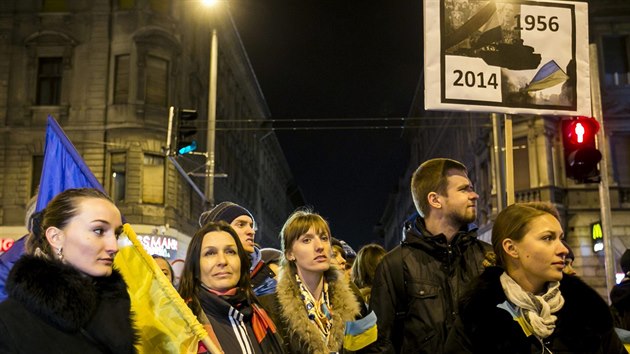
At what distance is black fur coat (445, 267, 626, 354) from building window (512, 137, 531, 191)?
74.0 feet

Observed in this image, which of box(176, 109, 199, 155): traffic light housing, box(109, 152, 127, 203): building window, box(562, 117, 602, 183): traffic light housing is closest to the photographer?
box(562, 117, 602, 183): traffic light housing

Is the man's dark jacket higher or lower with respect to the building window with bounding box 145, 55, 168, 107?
lower

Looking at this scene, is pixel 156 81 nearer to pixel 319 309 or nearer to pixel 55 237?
pixel 319 309

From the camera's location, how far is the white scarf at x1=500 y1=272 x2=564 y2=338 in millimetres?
2820

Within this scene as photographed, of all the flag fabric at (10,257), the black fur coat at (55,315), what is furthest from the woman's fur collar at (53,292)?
the flag fabric at (10,257)

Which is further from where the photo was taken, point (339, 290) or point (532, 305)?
point (339, 290)

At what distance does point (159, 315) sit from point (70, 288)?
55cm

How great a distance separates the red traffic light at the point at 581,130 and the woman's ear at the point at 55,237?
7012 millimetres

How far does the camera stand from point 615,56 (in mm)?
24391

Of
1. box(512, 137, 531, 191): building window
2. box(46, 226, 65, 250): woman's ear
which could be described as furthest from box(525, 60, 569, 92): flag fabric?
box(512, 137, 531, 191): building window

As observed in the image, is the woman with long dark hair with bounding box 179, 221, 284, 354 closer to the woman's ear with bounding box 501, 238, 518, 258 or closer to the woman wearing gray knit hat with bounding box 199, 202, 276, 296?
the woman wearing gray knit hat with bounding box 199, 202, 276, 296

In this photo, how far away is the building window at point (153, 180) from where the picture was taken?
23.3 m

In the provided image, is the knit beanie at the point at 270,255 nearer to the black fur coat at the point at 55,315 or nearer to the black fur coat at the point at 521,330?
the black fur coat at the point at 521,330

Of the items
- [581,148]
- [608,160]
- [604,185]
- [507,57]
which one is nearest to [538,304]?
[507,57]
